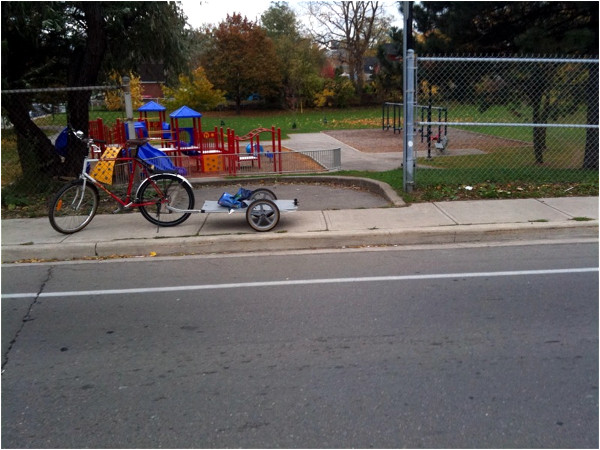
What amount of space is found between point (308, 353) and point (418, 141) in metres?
18.2

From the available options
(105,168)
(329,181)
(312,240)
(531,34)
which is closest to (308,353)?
(312,240)

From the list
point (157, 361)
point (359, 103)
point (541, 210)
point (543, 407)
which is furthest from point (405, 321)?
point (359, 103)

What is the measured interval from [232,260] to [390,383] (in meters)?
3.46

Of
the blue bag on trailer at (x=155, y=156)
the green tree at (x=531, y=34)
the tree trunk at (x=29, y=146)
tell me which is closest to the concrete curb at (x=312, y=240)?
the blue bag on trailer at (x=155, y=156)

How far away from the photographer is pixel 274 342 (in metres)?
4.57

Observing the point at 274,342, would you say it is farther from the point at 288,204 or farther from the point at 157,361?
the point at 288,204

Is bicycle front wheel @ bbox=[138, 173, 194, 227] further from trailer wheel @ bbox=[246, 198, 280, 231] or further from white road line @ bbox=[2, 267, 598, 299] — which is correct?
white road line @ bbox=[2, 267, 598, 299]

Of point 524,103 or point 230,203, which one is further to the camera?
point 524,103

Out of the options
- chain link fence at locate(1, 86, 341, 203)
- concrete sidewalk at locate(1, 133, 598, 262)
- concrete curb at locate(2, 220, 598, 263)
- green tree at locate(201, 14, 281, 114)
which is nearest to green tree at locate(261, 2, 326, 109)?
green tree at locate(201, 14, 281, 114)

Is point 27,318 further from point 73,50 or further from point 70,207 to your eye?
point 73,50

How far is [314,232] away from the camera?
7.59 m

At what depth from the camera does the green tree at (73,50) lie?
34.5 ft

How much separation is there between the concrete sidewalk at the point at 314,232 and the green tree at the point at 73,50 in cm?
352

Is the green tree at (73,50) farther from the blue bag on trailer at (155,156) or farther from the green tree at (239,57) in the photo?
the green tree at (239,57)
